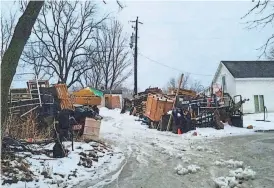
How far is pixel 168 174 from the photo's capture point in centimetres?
902

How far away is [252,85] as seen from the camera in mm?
35656

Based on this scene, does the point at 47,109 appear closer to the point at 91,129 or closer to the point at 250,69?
the point at 91,129

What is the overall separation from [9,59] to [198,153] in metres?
7.56

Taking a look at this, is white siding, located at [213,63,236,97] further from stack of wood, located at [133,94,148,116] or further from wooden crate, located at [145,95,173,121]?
wooden crate, located at [145,95,173,121]

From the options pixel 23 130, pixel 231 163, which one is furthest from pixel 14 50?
pixel 231 163

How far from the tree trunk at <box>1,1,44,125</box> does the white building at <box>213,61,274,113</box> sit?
30574 mm

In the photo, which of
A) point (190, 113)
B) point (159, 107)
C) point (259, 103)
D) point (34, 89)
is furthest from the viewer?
point (259, 103)

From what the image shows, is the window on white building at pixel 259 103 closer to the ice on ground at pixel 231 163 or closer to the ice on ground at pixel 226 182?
the ice on ground at pixel 231 163

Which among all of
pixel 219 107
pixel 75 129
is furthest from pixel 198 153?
pixel 219 107

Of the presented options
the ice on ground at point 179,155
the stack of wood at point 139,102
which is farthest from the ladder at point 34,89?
the stack of wood at point 139,102

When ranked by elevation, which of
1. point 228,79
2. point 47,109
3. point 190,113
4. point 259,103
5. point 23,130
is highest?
point 228,79

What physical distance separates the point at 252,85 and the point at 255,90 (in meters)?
0.57

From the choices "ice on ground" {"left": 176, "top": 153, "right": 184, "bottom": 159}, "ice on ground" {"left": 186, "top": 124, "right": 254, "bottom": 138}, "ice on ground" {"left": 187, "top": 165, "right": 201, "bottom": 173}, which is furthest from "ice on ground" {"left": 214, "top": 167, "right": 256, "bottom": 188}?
"ice on ground" {"left": 186, "top": 124, "right": 254, "bottom": 138}

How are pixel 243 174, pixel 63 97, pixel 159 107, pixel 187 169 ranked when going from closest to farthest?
1. pixel 243 174
2. pixel 187 169
3. pixel 63 97
4. pixel 159 107
